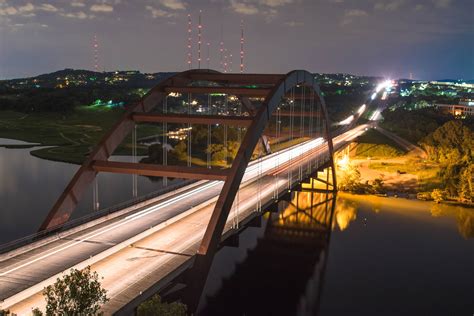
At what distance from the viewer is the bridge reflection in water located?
25.6 metres

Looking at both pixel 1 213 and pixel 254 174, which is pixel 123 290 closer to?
pixel 254 174

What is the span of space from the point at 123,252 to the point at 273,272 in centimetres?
1323

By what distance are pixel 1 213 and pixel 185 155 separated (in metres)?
31.6

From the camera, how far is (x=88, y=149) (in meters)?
77.1

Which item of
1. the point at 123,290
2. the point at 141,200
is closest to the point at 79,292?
the point at 123,290

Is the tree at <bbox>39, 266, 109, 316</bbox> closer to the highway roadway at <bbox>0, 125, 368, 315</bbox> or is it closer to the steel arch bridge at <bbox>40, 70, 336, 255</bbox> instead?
the highway roadway at <bbox>0, 125, 368, 315</bbox>

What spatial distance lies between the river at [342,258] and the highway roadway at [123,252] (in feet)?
8.36

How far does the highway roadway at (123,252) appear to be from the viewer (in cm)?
1590

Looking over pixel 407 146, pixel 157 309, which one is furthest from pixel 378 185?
pixel 157 309

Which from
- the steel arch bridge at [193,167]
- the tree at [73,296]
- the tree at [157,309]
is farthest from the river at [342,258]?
the tree at [73,296]

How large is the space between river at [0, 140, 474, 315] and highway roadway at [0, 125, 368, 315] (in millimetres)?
2549

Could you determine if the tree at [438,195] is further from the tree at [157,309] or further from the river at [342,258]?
the tree at [157,309]

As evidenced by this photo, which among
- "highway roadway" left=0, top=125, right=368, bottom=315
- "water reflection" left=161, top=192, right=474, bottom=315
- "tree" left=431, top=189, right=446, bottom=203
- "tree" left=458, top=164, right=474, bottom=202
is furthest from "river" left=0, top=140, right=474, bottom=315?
"tree" left=458, top=164, right=474, bottom=202

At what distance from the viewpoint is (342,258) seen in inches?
1305
